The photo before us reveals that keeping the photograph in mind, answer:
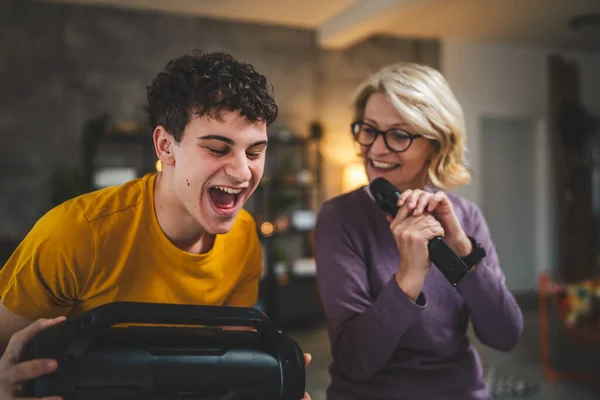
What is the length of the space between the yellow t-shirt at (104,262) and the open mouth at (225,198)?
0.12 m

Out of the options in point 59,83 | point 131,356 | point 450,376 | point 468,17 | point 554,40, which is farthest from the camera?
point 554,40

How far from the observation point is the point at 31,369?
1.80ft

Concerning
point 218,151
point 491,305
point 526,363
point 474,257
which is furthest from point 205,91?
point 526,363

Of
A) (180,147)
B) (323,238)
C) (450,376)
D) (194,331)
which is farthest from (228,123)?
(450,376)

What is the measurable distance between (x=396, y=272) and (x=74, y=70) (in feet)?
14.5

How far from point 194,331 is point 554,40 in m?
6.46

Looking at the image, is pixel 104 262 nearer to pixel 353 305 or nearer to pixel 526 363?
pixel 353 305

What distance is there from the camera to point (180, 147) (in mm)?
656

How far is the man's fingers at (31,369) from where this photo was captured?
545 mm

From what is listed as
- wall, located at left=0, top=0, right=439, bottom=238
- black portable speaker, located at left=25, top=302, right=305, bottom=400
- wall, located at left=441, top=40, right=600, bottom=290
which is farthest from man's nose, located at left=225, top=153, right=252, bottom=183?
wall, located at left=441, top=40, right=600, bottom=290

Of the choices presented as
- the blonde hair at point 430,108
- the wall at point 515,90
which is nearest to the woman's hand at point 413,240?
the blonde hair at point 430,108

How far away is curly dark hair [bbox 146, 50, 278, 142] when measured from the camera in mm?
639

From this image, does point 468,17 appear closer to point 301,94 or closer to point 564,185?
point 301,94

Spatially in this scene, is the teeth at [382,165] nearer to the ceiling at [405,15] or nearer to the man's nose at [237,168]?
the man's nose at [237,168]
